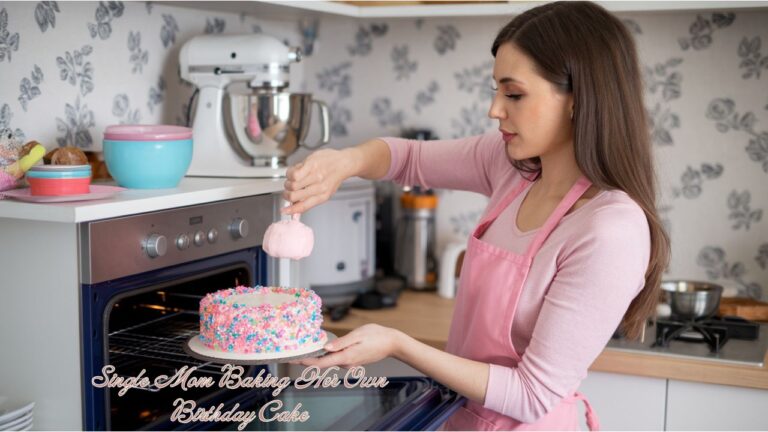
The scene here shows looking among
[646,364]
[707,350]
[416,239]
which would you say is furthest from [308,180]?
[416,239]

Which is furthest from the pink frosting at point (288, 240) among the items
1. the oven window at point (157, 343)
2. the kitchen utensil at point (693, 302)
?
the kitchen utensil at point (693, 302)

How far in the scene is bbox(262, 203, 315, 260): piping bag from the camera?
146 cm

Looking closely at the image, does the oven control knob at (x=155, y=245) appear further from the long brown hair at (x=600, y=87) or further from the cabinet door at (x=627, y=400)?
the cabinet door at (x=627, y=400)

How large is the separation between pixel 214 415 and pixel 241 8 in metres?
1.15

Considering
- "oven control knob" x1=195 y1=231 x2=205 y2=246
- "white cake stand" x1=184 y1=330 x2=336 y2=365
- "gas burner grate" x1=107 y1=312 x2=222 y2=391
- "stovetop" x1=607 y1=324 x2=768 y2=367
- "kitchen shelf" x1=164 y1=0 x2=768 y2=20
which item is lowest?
"stovetop" x1=607 y1=324 x2=768 y2=367

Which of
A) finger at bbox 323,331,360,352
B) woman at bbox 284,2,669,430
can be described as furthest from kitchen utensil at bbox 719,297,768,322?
finger at bbox 323,331,360,352

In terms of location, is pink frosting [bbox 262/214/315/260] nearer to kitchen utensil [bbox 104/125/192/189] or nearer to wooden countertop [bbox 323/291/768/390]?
kitchen utensil [bbox 104/125/192/189]

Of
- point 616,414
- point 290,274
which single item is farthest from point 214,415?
point 616,414

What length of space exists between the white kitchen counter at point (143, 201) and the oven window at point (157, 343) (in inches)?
5.9

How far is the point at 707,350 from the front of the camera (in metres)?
2.05

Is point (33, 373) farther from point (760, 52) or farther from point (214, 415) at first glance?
point (760, 52)

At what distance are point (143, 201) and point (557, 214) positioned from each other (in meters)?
0.69

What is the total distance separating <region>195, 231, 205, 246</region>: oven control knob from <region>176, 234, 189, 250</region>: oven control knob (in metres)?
0.03

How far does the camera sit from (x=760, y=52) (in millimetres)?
2402
